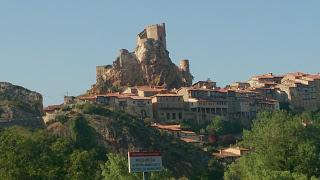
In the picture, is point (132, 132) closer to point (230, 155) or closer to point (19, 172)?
point (230, 155)

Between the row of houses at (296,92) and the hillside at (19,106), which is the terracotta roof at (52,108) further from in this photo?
the row of houses at (296,92)

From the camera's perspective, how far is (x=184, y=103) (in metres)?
122

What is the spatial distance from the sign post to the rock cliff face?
5832 centimetres

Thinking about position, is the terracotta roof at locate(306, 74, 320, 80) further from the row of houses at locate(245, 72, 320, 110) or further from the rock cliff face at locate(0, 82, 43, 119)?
the rock cliff face at locate(0, 82, 43, 119)

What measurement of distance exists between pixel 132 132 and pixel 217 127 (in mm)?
19411

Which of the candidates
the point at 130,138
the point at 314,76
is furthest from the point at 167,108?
the point at 314,76

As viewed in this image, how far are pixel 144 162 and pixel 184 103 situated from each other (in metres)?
78.8

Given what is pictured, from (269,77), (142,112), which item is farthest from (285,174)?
(269,77)

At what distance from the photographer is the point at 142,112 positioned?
11806cm

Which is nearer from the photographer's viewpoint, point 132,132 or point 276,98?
point 132,132

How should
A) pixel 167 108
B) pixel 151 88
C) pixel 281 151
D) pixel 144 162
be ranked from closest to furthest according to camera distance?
pixel 144 162 < pixel 281 151 < pixel 167 108 < pixel 151 88

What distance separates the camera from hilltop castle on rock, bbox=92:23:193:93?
445ft

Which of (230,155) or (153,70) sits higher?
(153,70)

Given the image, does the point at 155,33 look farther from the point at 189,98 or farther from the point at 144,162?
the point at 144,162
